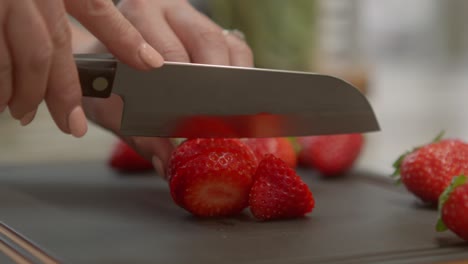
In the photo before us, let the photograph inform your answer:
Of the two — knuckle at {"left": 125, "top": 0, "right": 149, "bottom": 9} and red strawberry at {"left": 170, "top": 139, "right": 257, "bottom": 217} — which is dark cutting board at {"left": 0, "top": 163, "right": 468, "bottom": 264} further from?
knuckle at {"left": 125, "top": 0, "right": 149, "bottom": 9}

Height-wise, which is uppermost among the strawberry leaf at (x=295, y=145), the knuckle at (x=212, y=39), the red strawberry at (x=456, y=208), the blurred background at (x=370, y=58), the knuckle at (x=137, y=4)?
the knuckle at (x=137, y=4)

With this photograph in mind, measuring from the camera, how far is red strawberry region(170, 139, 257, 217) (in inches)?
35.7

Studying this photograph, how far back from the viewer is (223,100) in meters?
0.95

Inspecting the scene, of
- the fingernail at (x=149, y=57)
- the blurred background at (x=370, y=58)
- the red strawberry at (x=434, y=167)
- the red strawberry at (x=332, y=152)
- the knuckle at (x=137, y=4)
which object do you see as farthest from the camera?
the blurred background at (x=370, y=58)

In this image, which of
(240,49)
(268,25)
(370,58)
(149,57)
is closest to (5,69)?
(149,57)

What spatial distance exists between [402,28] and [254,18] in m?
2.62

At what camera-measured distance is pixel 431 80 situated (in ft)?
17.1

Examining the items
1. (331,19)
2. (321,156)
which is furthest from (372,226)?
(331,19)

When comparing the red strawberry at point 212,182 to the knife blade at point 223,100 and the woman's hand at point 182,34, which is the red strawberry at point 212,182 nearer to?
the knife blade at point 223,100

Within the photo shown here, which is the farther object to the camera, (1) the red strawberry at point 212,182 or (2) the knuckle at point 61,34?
(1) the red strawberry at point 212,182

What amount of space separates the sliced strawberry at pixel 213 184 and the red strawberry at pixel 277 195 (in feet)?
0.07

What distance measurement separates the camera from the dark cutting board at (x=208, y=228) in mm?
745

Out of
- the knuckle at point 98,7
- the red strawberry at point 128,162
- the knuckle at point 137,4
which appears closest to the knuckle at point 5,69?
the knuckle at point 98,7

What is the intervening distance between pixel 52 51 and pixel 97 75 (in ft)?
0.50
